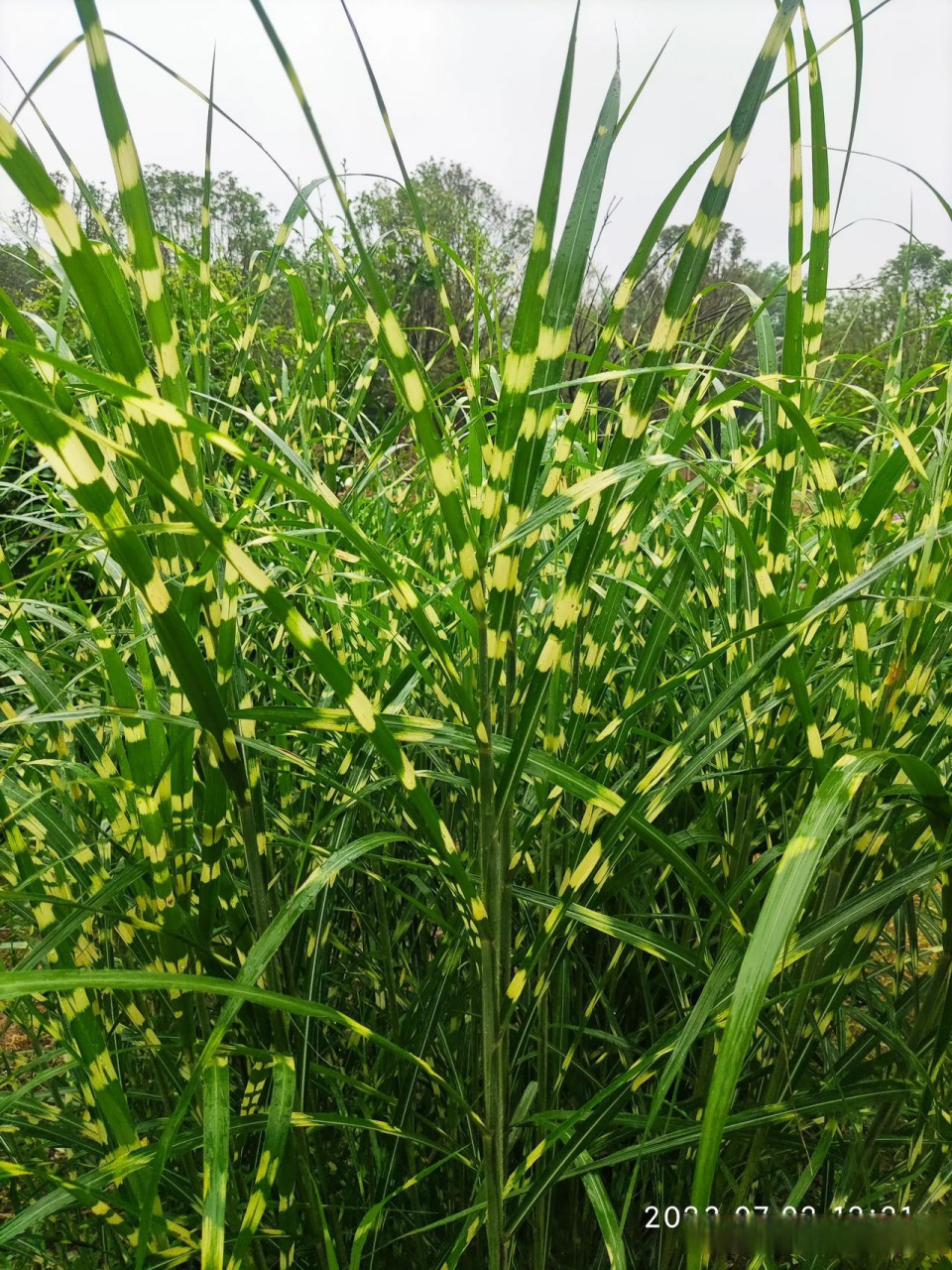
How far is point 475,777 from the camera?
0.44m

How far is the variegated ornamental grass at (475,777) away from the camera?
30 centimetres

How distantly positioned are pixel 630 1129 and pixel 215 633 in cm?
44

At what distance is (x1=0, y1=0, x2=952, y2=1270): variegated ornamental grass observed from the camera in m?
0.30

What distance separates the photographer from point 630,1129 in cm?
53

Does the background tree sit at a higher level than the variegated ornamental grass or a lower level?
higher

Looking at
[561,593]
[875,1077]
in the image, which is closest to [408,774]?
[561,593]

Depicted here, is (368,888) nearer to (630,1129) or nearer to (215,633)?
(630,1129)
